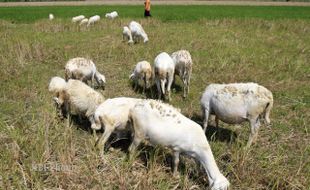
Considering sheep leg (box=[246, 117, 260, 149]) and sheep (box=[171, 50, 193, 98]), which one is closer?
sheep leg (box=[246, 117, 260, 149])

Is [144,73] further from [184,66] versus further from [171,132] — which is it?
[171,132]

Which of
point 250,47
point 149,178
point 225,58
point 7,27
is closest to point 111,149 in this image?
point 149,178

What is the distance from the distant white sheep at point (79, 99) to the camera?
811 cm

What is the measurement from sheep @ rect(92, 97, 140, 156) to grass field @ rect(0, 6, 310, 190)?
0.42 meters

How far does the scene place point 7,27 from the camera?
73.0 ft

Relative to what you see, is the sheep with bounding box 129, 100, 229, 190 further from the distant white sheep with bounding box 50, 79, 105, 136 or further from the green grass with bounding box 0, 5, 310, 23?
the green grass with bounding box 0, 5, 310, 23

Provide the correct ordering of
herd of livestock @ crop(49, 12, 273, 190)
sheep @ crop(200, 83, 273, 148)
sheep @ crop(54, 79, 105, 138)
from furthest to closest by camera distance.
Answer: sheep @ crop(54, 79, 105, 138)
sheep @ crop(200, 83, 273, 148)
herd of livestock @ crop(49, 12, 273, 190)

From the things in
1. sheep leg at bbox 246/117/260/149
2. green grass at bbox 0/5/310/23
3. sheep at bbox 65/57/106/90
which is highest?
sheep at bbox 65/57/106/90

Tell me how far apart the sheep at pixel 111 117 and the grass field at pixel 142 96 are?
1.36 feet

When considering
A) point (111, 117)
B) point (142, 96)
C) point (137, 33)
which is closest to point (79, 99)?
point (111, 117)

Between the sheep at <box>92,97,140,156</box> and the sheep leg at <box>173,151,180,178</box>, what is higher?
the sheep at <box>92,97,140,156</box>

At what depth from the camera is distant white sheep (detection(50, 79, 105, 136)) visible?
26.6 feet

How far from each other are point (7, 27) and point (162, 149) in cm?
1865

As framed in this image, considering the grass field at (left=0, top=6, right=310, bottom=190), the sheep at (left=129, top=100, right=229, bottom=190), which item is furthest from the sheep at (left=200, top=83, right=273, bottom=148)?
the sheep at (left=129, top=100, right=229, bottom=190)
